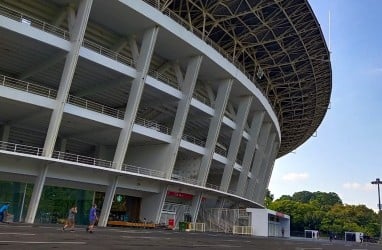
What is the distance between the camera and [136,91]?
3158 centimetres

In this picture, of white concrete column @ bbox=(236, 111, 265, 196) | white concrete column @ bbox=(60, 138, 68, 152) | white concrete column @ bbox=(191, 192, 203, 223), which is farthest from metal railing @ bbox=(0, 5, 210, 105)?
white concrete column @ bbox=(236, 111, 265, 196)

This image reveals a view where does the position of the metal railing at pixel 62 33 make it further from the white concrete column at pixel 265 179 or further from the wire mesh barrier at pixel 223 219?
the white concrete column at pixel 265 179

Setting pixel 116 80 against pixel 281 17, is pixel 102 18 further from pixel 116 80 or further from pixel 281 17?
pixel 281 17

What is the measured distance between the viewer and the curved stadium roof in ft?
120

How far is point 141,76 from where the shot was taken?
104 feet

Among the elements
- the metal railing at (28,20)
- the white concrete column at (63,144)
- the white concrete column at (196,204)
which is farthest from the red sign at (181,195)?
the metal railing at (28,20)

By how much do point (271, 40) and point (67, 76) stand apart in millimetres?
21589

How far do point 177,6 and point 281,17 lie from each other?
9.43m

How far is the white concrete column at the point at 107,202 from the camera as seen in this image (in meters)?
31.5

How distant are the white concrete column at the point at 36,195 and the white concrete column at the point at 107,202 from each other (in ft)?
18.1

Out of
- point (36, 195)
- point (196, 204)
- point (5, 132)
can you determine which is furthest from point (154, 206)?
point (5, 132)

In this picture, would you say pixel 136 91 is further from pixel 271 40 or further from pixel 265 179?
pixel 265 179

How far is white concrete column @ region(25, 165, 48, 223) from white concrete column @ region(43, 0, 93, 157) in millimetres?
1485

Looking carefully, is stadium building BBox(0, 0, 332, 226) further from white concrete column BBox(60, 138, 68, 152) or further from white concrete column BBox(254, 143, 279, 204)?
white concrete column BBox(254, 143, 279, 204)
